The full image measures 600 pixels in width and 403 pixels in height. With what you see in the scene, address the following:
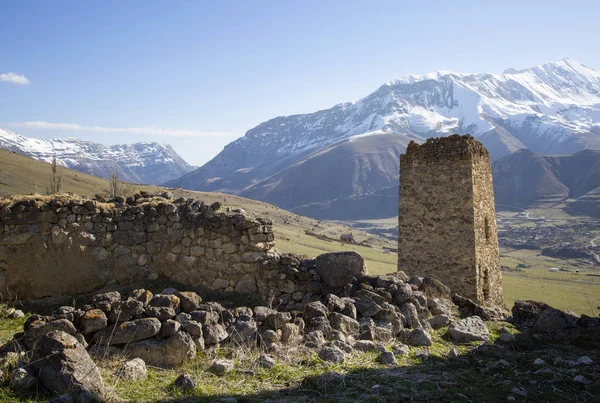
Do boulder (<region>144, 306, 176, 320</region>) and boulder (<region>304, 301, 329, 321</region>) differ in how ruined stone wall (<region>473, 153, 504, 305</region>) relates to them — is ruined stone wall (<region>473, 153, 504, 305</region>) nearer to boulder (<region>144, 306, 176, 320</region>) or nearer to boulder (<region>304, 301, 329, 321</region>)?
boulder (<region>304, 301, 329, 321</region>)

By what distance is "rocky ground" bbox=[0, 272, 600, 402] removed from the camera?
4.96 m

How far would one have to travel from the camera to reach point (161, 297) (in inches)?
276

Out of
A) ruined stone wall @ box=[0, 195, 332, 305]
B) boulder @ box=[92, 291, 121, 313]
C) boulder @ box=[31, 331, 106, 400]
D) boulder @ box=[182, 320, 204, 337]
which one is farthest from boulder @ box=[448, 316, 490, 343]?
boulder @ box=[31, 331, 106, 400]

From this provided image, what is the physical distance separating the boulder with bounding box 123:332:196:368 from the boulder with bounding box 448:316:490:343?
179 inches

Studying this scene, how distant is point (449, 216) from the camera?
1502cm

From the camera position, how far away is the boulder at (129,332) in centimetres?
598

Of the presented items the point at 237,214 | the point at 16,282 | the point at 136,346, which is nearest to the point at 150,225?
the point at 237,214

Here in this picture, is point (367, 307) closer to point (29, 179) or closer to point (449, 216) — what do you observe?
point (449, 216)

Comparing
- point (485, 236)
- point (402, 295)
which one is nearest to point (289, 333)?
point (402, 295)

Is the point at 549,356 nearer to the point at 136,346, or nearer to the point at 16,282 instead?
the point at 136,346

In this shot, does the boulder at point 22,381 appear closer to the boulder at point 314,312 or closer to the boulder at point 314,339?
the boulder at point 314,339

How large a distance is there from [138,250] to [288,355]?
5214mm

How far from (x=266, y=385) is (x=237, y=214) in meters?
5.19

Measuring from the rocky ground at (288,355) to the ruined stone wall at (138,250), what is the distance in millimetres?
1412
